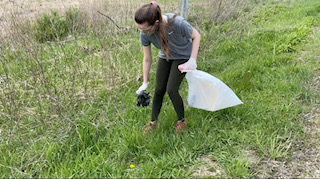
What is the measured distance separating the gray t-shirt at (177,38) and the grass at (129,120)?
2.29ft

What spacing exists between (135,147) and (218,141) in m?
0.75

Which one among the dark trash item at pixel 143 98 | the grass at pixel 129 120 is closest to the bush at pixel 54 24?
the grass at pixel 129 120

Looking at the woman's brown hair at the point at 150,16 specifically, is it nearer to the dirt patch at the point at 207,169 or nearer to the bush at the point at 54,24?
the dirt patch at the point at 207,169

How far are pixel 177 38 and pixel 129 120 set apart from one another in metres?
1.00

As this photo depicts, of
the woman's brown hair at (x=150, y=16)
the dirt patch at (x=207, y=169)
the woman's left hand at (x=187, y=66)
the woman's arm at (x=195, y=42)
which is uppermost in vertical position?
the woman's brown hair at (x=150, y=16)

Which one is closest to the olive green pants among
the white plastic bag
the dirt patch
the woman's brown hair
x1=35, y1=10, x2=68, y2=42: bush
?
the white plastic bag

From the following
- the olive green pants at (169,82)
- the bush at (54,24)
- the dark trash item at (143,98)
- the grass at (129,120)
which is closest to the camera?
the grass at (129,120)

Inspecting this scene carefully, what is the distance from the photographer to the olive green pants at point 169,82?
7.31 ft

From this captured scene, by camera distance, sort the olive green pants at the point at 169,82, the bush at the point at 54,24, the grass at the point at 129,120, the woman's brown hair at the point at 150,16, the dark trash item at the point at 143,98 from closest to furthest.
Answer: the woman's brown hair at the point at 150,16, the grass at the point at 129,120, the olive green pants at the point at 169,82, the dark trash item at the point at 143,98, the bush at the point at 54,24

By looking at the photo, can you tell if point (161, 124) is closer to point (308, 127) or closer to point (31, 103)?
point (308, 127)

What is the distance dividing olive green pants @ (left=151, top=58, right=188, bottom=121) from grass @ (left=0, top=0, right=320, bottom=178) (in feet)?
0.70

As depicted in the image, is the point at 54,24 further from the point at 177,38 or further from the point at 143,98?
the point at 177,38

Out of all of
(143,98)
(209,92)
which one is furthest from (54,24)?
(209,92)

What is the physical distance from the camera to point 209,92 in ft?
7.66
